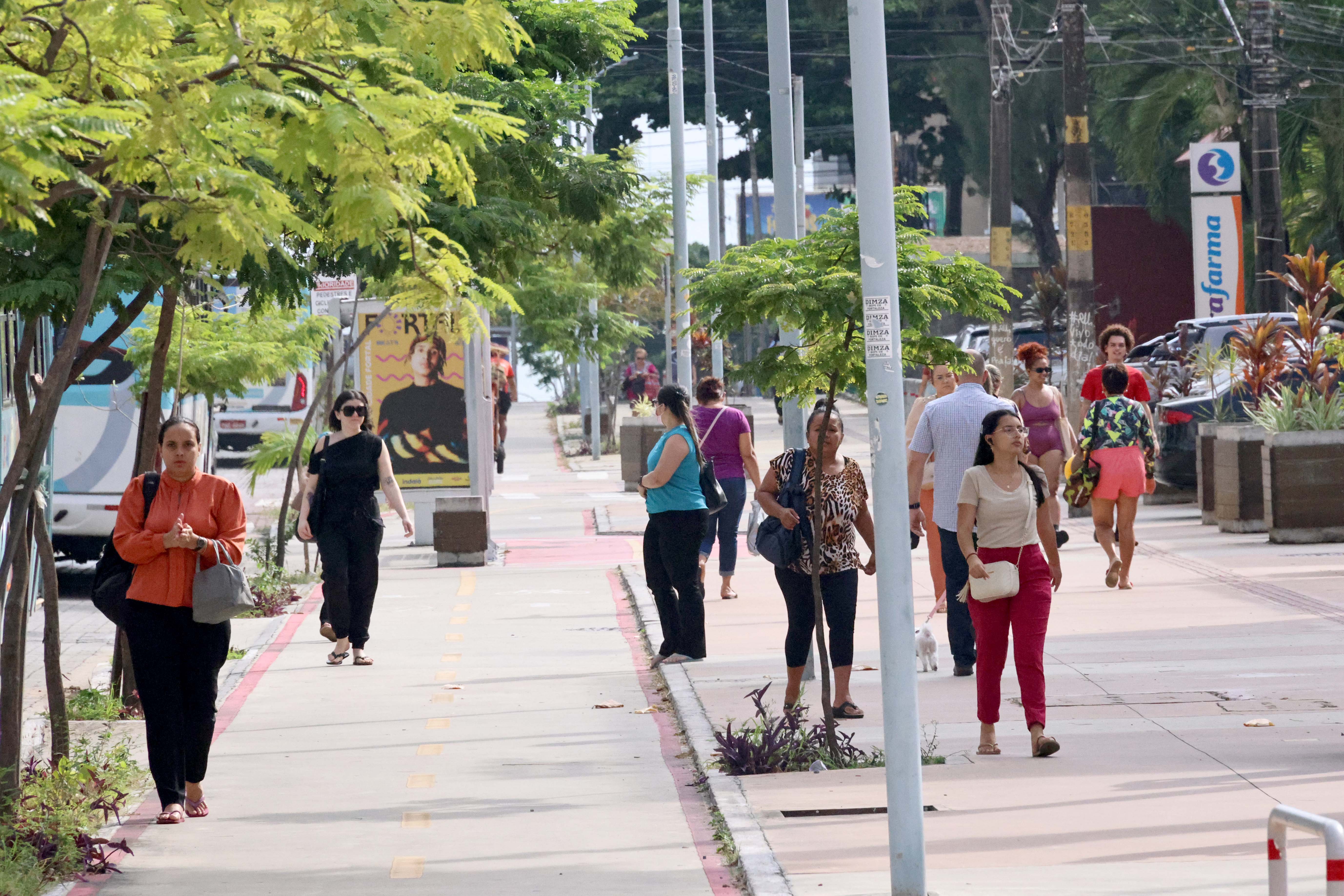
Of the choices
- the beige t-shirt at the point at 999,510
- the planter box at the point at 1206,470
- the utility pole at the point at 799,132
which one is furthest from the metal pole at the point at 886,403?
the utility pole at the point at 799,132

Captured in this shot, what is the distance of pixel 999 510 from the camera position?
8.67 meters

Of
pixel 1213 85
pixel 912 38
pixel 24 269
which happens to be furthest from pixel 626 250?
pixel 912 38

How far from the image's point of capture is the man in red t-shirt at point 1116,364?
14422 millimetres

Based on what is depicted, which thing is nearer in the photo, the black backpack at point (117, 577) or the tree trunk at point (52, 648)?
the black backpack at point (117, 577)

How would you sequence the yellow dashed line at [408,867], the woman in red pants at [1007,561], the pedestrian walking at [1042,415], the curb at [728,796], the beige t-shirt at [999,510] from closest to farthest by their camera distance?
the curb at [728,796] → the yellow dashed line at [408,867] → the woman in red pants at [1007,561] → the beige t-shirt at [999,510] → the pedestrian walking at [1042,415]

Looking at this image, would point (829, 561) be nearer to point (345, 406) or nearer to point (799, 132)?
point (345, 406)

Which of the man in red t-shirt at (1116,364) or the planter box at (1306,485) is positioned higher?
the man in red t-shirt at (1116,364)

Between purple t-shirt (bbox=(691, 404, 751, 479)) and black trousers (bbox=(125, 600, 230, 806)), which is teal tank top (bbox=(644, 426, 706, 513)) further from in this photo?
black trousers (bbox=(125, 600, 230, 806))

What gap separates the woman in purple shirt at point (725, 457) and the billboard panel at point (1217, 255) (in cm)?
1587

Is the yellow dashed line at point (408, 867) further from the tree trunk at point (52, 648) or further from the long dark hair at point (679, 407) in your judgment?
the long dark hair at point (679, 407)

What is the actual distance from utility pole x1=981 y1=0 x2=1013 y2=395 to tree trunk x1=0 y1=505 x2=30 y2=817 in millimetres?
22069

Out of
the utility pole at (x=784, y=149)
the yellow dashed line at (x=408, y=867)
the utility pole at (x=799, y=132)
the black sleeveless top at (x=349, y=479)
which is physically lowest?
the yellow dashed line at (x=408, y=867)

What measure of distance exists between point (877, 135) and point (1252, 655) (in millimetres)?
5964

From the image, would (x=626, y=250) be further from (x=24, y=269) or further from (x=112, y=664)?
(x=24, y=269)
